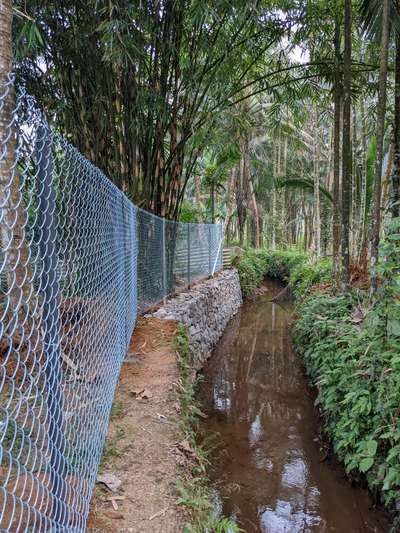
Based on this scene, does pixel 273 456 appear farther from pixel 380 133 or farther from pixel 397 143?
pixel 397 143

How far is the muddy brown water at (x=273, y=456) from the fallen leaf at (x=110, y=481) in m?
1.41

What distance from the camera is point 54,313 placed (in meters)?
1.51

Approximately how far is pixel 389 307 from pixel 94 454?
2517 mm

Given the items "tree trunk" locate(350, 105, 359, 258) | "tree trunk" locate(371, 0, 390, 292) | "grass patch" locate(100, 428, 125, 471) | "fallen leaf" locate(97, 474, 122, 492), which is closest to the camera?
"fallen leaf" locate(97, 474, 122, 492)

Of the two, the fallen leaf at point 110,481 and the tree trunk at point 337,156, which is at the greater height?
the tree trunk at point 337,156

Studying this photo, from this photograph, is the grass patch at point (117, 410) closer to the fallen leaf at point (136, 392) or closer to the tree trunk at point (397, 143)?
the fallen leaf at point (136, 392)

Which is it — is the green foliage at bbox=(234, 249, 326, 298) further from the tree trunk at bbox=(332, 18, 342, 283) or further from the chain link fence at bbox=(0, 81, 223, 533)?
the chain link fence at bbox=(0, 81, 223, 533)

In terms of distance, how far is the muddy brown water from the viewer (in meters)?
3.41

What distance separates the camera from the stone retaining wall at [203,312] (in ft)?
21.6

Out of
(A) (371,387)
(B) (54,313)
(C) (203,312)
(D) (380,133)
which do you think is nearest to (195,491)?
(A) (371,387)

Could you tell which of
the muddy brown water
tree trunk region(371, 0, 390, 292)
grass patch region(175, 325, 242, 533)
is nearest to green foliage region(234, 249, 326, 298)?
the muddy brown water

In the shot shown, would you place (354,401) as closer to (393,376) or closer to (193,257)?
(393,376)

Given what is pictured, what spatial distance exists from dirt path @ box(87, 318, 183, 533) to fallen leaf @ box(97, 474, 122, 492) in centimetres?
3

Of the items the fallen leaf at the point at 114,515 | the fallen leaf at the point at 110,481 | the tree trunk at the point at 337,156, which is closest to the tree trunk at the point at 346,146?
the tree trunk at the point at 337,156
